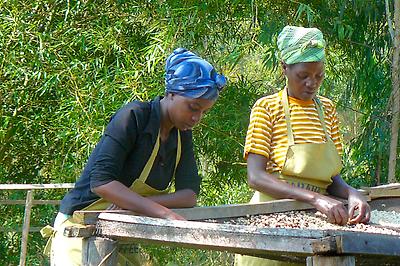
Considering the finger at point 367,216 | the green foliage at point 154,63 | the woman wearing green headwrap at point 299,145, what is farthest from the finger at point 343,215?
the green foliage at point 154,63

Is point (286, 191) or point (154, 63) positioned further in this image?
point (154, 63)

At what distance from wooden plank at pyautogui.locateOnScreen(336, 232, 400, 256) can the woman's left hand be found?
86 cm

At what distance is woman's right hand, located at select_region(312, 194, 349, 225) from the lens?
289 cm

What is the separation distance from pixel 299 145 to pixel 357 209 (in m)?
0.31

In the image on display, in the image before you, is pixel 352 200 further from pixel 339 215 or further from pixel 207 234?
pixel 207 234

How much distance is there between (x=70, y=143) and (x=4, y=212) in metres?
1.31

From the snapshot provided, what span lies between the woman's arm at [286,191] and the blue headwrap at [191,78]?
0.34m

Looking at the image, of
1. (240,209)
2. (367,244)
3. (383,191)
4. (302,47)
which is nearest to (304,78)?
(302,47)

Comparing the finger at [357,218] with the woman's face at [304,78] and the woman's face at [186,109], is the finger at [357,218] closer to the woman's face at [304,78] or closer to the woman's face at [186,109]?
the woman's face at [304,78]

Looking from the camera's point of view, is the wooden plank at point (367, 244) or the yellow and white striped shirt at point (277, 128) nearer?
the wooden plank at point (367, 244)

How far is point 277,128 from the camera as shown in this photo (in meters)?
3.02

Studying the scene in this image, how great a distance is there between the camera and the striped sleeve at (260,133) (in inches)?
116

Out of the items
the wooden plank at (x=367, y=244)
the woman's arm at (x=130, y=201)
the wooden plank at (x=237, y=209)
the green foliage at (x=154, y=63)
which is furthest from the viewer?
the green foliage at (x=154, y=63)

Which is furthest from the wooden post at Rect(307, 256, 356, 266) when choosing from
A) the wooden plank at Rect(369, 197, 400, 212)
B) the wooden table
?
the wooden plank at Rect(369, 197, 400, 212)
